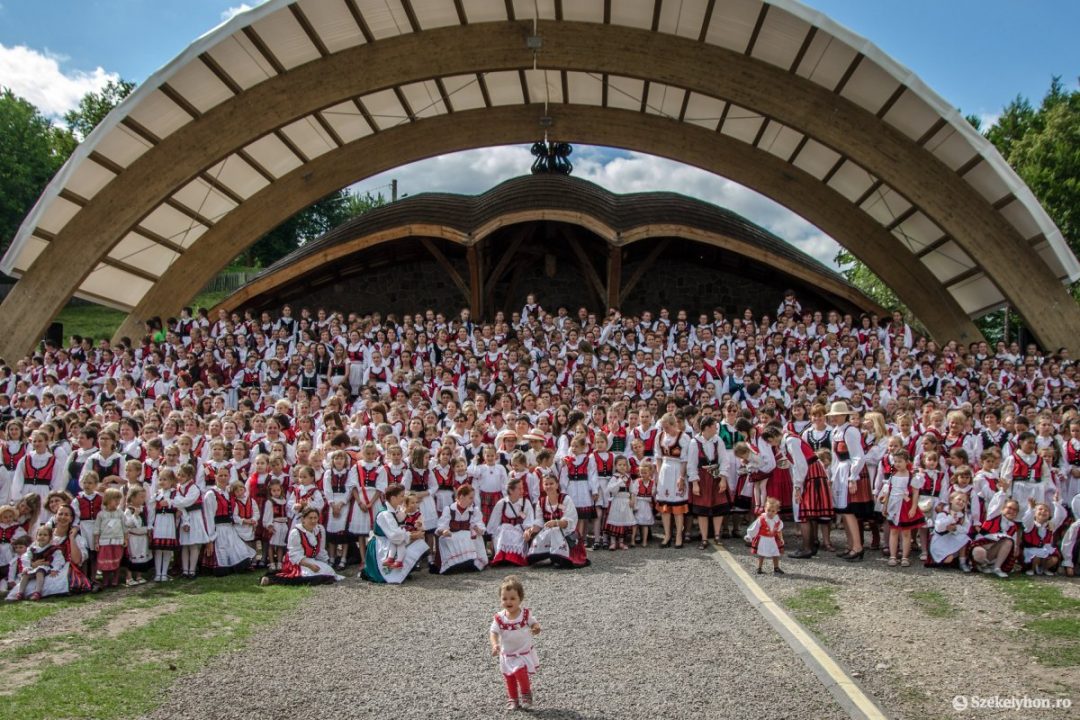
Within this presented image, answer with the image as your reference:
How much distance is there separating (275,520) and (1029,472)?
28.6 feet

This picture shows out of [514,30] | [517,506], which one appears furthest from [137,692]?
[514,30]

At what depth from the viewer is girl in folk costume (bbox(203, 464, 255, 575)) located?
10102 mm

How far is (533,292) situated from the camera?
2427 centimetres

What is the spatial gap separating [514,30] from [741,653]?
579 inches

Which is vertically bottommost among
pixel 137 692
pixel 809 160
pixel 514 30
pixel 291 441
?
pixel 137 692

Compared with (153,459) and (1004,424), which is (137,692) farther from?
(1004,424)

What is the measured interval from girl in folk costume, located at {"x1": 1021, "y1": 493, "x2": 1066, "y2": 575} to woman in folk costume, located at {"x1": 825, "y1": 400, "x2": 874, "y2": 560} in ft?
5.30

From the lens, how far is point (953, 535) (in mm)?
9844

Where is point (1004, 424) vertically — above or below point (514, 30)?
below

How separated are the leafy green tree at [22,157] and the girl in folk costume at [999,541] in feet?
161

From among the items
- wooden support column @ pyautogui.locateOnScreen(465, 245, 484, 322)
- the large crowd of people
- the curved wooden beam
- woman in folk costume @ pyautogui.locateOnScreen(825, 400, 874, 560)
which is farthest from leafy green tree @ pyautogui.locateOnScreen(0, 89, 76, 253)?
woman in folk costume @ pyautogui.locateOnScreen(825, 400, 874, 560)

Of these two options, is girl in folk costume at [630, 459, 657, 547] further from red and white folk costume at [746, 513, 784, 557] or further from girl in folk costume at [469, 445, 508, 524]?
red and white folk costume at [746, 513, 784, 557]

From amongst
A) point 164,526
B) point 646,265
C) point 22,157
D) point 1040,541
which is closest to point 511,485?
point 164,526

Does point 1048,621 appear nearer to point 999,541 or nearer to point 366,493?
point 999,541
